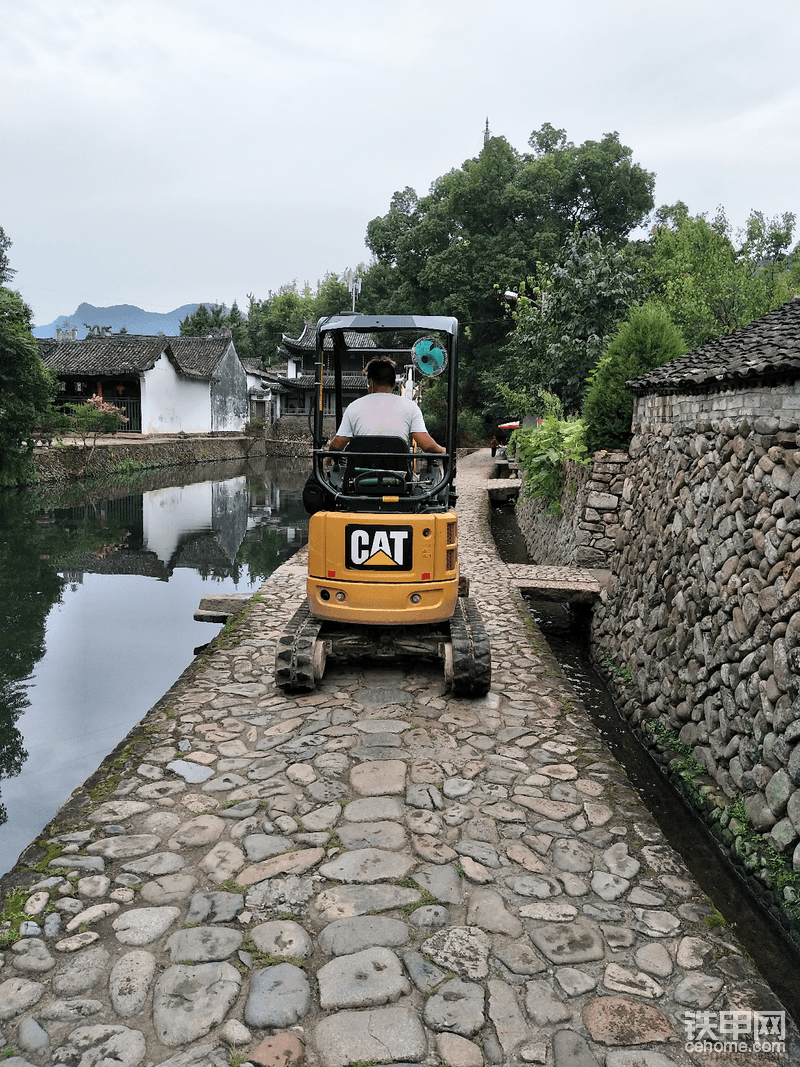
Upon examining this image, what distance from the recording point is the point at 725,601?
518cm

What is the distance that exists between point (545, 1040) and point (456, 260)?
36.2m

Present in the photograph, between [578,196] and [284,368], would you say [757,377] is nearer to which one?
[578,196]

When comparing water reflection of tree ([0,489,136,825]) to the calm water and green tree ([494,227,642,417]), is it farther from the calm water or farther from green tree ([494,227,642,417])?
green tree ([494,227,642,417])

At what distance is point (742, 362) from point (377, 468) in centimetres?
267

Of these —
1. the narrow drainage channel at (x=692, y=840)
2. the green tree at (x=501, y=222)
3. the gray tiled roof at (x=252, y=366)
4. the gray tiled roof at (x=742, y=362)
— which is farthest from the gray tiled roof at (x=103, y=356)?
the gray tiled roof at (x=742, y=362)

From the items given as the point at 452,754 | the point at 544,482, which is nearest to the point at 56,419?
the point at 544,482

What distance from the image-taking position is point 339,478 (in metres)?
5.82

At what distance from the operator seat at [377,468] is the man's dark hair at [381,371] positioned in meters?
0.51

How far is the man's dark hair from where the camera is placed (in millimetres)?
5445

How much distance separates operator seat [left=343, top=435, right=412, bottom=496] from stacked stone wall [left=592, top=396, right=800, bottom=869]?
7.64 feet

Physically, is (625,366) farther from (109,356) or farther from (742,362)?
(109,356)

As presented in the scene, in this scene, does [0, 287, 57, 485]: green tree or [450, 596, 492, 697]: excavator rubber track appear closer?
[450, 596, 492, 697]: excavator rubber track

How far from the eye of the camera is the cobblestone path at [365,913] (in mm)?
2504

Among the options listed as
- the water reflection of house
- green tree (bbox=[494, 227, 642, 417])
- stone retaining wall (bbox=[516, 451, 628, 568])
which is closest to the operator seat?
stone retaining wall (bbox=[516, 451, 628, 568])
